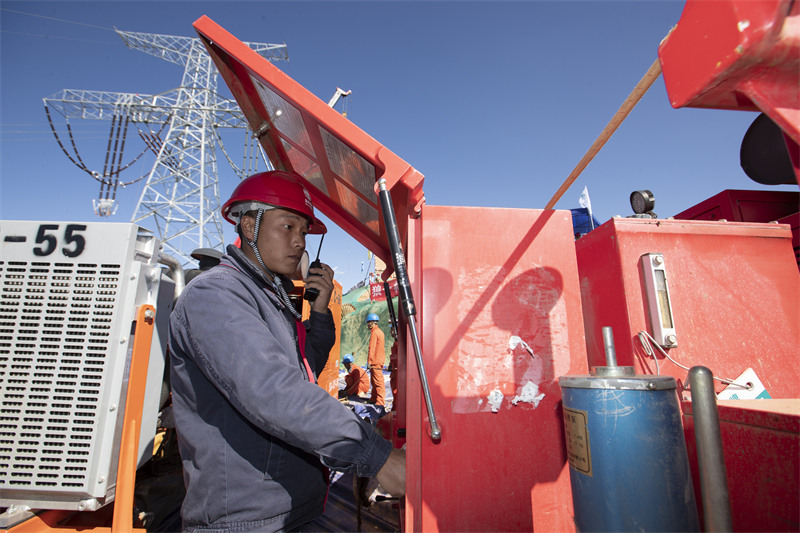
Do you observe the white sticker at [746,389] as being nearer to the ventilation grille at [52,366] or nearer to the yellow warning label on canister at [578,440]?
the yellow warning label on canister at [578,440]

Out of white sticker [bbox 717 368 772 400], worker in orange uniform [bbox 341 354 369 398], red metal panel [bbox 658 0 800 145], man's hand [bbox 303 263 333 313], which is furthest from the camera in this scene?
worker in orange uniform [bbox 341 354 369 398]

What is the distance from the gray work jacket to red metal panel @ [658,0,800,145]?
125 cm

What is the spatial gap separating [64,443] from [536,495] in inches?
87.1

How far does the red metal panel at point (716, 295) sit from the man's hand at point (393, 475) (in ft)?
3.29

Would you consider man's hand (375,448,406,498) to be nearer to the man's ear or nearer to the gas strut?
the gas strut

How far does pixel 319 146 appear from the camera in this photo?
1691 millimetres

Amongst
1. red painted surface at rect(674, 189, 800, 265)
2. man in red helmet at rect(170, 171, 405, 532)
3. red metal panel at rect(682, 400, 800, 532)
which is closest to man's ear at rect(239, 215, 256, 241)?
man in red helmet at rect(170, 171, 405, 532)

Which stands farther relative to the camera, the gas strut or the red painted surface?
the red painted surface

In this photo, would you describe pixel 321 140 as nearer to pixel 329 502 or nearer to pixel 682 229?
pixel 682 229

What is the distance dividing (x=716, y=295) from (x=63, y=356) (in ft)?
10.2

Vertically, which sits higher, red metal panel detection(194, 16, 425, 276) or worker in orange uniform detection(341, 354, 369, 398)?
red metal panel detection(194, 16, 425, 276)

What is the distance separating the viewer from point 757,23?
59 cm

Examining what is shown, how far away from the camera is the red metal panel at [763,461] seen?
0.87m

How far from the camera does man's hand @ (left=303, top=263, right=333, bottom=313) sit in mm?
2312
